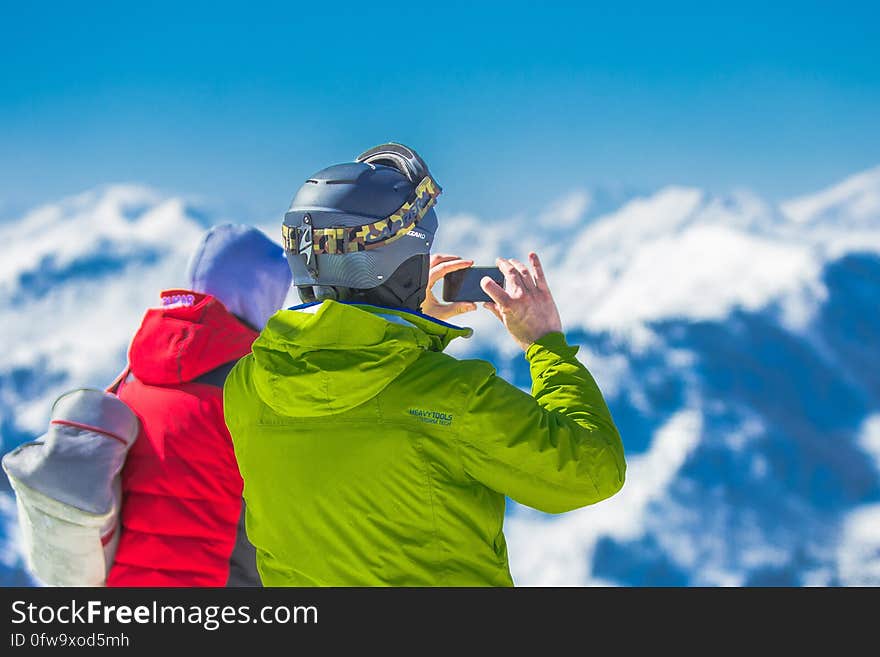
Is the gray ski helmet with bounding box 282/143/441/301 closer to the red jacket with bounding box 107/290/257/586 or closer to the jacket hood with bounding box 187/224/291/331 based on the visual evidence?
the red jacket with bounding box 107/290/257/586

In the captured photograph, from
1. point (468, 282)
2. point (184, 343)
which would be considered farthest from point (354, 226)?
point (184, 343)

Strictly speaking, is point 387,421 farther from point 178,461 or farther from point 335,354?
point 178,461

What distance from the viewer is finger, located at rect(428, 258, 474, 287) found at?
2.56 meters

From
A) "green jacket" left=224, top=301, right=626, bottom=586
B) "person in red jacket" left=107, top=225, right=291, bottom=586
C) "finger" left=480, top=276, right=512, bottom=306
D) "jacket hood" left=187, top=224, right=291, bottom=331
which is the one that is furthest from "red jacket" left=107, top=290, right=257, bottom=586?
"finger" left=480, top=276, right=512, bottom=306

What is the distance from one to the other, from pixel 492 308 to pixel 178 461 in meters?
1.35

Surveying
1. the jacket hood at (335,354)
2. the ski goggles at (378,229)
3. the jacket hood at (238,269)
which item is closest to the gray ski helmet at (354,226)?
the ski goggles at (378,229)

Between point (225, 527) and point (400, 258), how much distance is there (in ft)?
4.88

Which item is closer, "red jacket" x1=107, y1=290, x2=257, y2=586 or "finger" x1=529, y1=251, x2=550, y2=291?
"finger" x1=529, y1=251, x2=550, y2=291

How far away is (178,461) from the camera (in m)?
3.13

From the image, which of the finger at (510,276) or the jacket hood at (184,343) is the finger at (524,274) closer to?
the finger at (510,276)

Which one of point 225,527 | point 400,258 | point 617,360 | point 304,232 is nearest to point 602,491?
point 400,258

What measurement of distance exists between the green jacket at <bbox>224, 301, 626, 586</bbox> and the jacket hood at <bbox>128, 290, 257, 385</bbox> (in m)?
1.05

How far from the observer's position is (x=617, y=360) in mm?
25016

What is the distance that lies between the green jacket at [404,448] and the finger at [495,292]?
161 mm
